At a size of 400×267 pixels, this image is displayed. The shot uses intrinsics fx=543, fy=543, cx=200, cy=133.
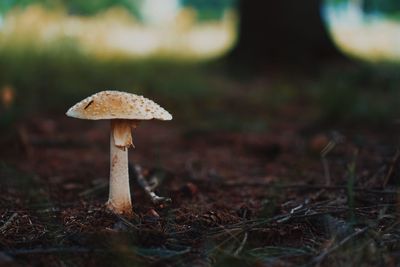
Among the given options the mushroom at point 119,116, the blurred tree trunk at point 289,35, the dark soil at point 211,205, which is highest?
the blurred tree trunk at point 289,35

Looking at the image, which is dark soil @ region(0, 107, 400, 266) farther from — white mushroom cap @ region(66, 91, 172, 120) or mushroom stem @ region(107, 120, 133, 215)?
white mushroom cap @ region(66, 91, 172, 120)

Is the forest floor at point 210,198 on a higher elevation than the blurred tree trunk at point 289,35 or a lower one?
lower

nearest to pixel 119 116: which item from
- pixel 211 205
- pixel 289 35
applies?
pixel 211 205

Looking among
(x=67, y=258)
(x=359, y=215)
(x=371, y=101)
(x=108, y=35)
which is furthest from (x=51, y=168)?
(x=108, y=35)

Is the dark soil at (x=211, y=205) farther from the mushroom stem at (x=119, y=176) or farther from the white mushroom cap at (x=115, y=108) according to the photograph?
the white mushroom cap at (x=115, y=108)

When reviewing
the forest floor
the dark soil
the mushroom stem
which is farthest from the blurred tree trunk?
the mushroom stem

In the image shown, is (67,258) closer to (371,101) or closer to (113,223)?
(113,223)

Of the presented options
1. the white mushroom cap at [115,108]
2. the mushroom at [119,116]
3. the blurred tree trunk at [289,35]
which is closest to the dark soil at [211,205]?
the mushroom at [119,116]
